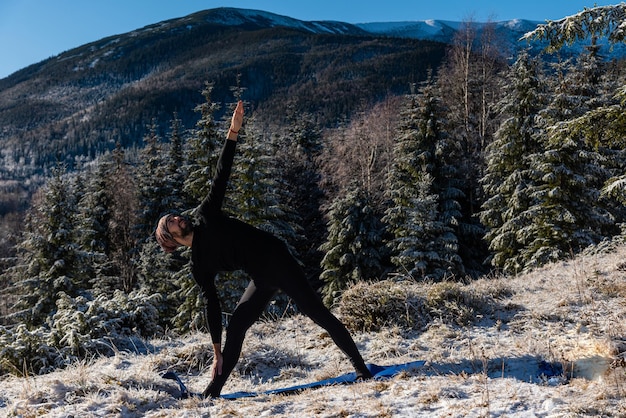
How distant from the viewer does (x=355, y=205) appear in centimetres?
2389

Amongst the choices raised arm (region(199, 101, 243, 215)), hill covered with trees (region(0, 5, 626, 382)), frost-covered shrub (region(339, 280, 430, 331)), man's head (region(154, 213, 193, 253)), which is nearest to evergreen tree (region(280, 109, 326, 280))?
hill covered with trees (region(0, 5, 626, 382))

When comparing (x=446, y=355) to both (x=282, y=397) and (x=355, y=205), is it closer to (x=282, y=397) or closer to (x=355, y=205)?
(x=282, y=397)

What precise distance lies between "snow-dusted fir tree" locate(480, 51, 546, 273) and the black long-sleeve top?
17.6 metres

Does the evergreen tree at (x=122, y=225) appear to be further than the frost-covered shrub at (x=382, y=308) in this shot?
Yes

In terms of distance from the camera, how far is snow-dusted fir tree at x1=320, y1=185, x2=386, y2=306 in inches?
925

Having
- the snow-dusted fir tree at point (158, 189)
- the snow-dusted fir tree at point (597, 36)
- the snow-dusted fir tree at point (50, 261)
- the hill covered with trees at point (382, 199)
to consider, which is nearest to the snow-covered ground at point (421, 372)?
the hill covered with trees at point (382, 199)

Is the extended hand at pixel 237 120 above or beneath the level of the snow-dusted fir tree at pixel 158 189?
above

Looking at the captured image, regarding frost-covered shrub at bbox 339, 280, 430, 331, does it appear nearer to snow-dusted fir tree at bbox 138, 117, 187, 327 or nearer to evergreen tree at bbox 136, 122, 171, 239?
snow-dusted fir tree at bbox 138, 117, 187, 327

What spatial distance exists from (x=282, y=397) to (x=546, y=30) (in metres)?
5.82

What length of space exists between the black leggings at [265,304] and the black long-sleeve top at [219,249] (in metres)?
0.17

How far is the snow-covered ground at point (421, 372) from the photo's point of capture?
3109 millimetres

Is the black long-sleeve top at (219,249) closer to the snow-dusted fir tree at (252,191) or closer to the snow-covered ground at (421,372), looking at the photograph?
the snow-covered ground at (421,372)

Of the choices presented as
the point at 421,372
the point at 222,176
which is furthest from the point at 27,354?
the point at 421,372

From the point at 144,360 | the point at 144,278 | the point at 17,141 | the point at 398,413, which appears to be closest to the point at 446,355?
the point at 398,413
